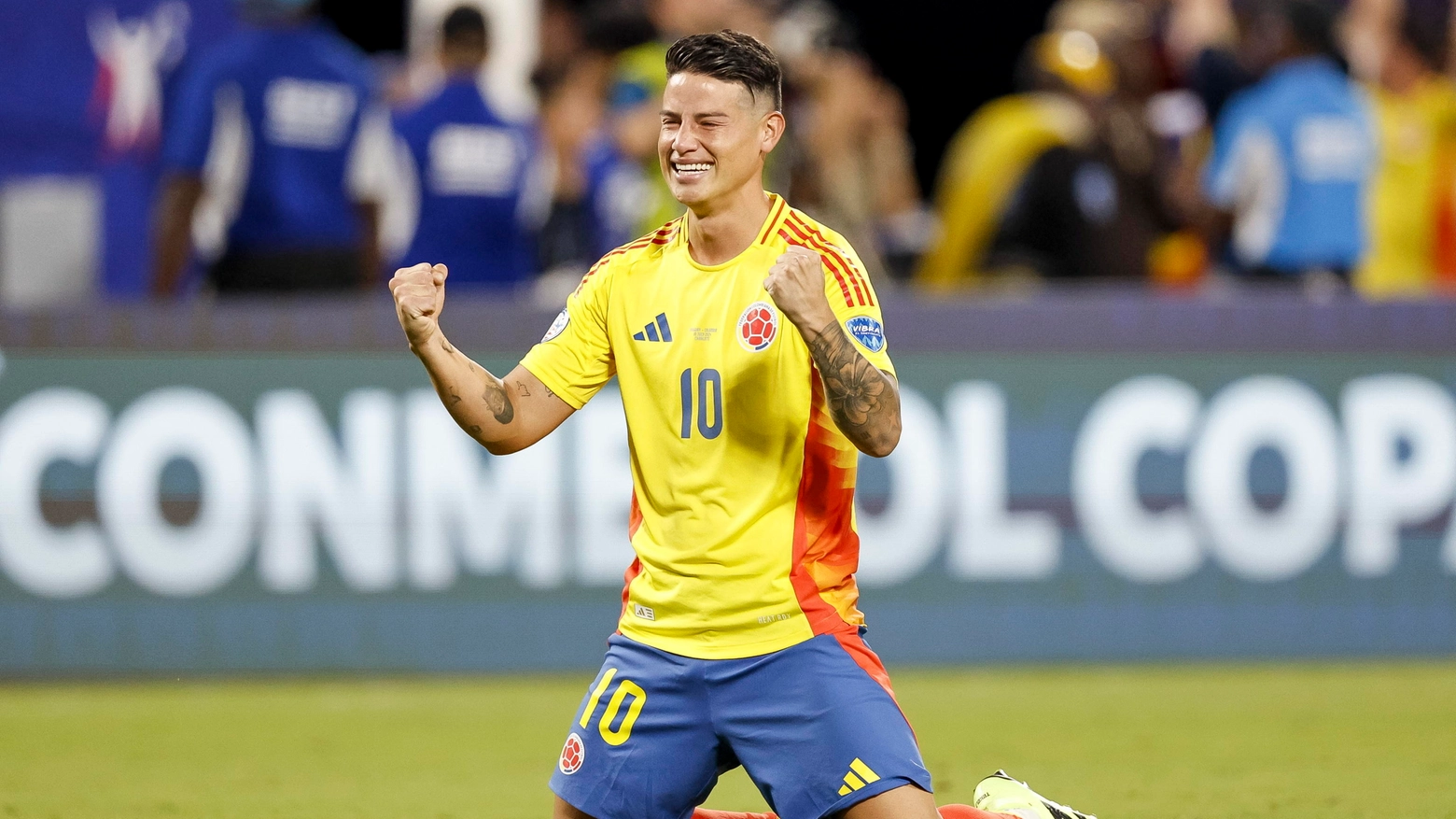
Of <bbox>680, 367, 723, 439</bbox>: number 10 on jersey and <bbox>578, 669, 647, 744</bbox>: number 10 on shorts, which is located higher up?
<bbox>680, 367, 723, 439</bbox>: number 10 on jersey

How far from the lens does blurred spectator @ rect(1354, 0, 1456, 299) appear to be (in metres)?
11.1

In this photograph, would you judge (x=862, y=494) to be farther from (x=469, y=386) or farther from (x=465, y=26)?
(x=469, y=386)

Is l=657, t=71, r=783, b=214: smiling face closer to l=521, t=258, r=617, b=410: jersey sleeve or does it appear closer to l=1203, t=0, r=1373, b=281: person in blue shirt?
l=521, t=258, r=617, b=410: jersey sleeve

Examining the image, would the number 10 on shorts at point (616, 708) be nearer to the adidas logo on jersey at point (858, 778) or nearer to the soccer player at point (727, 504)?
the soccer player at point (727, 504)

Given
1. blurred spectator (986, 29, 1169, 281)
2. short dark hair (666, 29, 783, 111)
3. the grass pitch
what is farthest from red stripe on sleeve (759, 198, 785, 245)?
blurred spectator (986, 29, 1169, 281)

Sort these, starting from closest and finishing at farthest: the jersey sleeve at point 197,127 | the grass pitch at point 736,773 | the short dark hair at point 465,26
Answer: the grass pitch at point 736,773 → the jersey sleeve at point 197,127 → the short dark hair at point 465,26

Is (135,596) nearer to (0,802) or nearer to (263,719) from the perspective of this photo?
(263,719)

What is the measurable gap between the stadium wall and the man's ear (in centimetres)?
432

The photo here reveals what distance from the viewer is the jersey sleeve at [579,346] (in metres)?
4.70

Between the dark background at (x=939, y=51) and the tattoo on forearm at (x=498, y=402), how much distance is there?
1388 cm

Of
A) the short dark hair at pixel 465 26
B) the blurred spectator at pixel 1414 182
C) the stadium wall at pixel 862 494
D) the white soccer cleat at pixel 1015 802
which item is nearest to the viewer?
the white soccer cleat at pixel 1015 802

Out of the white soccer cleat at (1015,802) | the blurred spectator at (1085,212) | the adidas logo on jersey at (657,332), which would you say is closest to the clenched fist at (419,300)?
the adidas logo on jersey at (657,332)

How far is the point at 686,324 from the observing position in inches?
179

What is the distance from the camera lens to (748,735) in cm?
442
